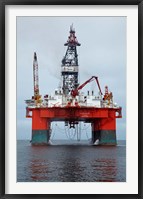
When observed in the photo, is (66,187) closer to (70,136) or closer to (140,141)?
(70,136)

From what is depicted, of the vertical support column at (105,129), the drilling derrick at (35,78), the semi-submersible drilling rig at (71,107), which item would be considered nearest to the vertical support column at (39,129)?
the semi-submersible drilling rig at (71,107)

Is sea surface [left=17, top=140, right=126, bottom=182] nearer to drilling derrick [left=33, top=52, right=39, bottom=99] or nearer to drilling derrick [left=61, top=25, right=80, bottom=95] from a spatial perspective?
drilling derrick [left=33, top=52, right=39, bottom=99]

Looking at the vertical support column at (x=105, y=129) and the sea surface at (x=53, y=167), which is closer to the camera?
the sea surface at (x=53, y=167)

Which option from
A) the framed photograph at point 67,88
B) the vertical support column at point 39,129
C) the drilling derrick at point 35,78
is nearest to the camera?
the framed photograph at point 67,88

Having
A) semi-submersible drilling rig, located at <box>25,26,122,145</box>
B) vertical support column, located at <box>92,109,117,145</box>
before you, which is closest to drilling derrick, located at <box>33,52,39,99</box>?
semi-submersible drilling rig, located at <box>25,26,122,145</box>

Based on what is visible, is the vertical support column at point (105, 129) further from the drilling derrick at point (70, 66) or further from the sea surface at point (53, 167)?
the drilling derrick at point (70, 66)

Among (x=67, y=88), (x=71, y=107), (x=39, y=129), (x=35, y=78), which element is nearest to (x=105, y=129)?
(x=71, y=107)

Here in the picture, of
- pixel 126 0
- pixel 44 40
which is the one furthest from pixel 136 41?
pixel 44 40

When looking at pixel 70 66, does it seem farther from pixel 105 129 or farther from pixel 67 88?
pixel 105 129
